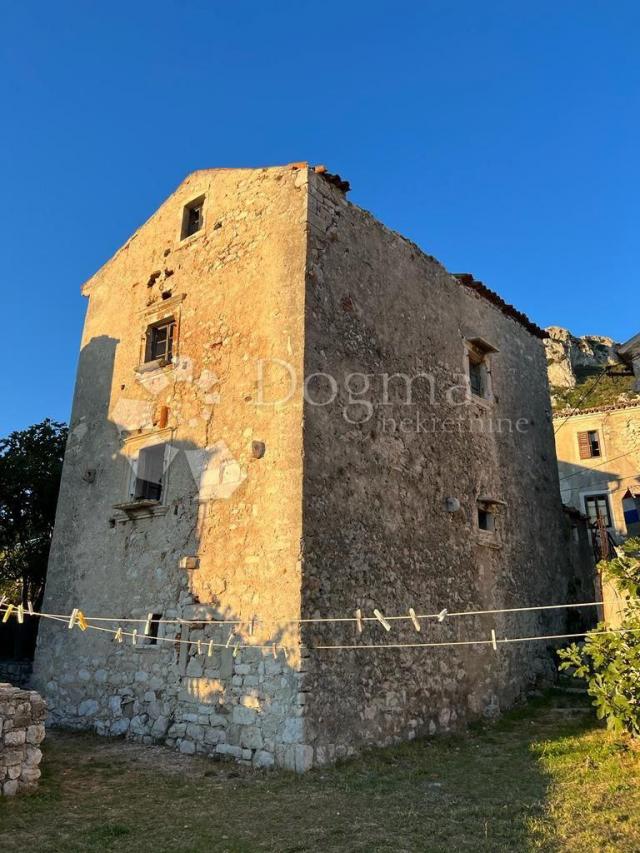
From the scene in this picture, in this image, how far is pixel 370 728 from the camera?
902cm

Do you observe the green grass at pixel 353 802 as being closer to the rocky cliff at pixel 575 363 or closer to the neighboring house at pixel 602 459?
the neighboring house at pixel 602 459

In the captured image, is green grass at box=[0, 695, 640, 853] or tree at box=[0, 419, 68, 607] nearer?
green grass at box=[0, 695, 640, 853]

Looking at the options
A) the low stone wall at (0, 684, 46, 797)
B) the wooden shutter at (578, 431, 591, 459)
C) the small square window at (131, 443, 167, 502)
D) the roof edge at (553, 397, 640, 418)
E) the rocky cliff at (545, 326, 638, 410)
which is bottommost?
the low stone wall at (0, 684, 46, 797)

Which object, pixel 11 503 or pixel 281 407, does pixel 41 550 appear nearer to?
pixel 11 503

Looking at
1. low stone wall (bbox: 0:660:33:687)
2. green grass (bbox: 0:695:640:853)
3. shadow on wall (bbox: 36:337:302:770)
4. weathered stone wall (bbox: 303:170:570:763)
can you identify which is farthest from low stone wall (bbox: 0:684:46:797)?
low stone wall (bbox: 0:660:33:687)

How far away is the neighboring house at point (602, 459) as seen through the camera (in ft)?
84.9

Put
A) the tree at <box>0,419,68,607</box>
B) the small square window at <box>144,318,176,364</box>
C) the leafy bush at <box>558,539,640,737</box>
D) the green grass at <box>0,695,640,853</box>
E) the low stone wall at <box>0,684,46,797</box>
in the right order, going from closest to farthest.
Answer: the green grass at <box>0,695,640,853</box> < the low stone wall at <box>0,684,46,797</box> < the leafy bush at <box>558,539,640,737</box> < the small square window at <box>144,318,176,364</box> < the tree at <box>0,419,68,607</box>

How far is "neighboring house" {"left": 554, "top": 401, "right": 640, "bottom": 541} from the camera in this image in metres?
25.9

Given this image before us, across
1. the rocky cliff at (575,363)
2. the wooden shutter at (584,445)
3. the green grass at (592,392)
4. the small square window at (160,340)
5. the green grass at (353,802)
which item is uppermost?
the rocky cliff at (575,363)

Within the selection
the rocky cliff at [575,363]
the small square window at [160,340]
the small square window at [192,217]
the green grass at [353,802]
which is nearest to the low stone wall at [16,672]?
the green grass at [353,802]

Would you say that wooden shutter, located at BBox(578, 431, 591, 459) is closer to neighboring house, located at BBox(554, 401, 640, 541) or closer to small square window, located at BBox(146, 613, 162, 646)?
neighboring house, located at BBox(554, 401, 640, 541)

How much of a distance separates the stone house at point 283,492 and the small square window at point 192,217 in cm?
8

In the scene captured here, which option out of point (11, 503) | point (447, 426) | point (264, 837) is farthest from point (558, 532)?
point (11, 503)

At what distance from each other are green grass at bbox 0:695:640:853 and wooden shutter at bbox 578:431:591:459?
19006mm
